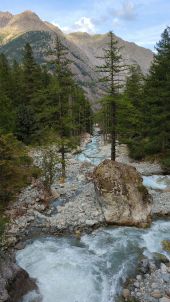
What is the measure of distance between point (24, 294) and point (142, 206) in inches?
365

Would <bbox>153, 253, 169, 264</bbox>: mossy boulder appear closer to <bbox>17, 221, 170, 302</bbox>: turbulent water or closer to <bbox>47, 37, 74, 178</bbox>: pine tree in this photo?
<bbox>17, 221, 170, 302</bbox>: turbulent water

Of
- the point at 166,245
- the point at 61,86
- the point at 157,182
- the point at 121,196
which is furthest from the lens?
the point at 157,182

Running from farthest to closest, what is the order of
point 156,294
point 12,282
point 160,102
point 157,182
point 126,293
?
point 160,102, point 157,182, point 126,293, point 156,294, point 12,282

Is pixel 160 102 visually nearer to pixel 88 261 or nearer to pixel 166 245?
pixel 166 245

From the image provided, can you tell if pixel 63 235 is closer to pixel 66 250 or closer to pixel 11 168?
pixel 66 250

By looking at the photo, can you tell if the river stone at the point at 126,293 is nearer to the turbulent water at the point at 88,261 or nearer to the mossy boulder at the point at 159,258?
the turbulent water at the point at 88,261

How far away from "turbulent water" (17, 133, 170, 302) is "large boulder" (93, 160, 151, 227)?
688 mm

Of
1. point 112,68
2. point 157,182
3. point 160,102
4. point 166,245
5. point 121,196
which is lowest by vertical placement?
point 166,245

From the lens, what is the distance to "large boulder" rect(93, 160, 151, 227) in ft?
58.3

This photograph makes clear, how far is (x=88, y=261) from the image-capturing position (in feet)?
46.4

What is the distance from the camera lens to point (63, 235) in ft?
55.0

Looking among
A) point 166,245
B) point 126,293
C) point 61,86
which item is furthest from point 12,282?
point 61,86

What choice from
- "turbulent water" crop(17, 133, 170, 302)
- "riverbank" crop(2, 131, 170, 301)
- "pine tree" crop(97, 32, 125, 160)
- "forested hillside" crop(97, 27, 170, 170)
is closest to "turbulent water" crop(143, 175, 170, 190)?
"riverbank" crop(2, 131, 170, 301)

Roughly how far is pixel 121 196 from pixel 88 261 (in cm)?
530
